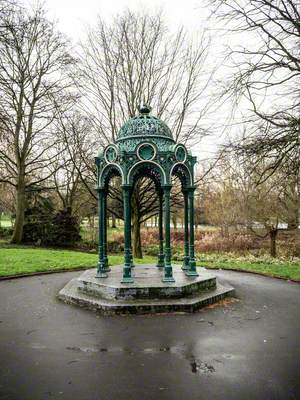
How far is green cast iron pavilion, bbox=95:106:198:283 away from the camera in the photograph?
8336 millimetres

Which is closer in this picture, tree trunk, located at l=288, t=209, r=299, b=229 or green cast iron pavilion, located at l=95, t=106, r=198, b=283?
green cast iron pavilion, located at l=95, t=106, r=198, b=283

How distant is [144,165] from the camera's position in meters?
8.55

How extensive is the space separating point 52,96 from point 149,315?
17946mm

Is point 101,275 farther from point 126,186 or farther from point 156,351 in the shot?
point 156,351

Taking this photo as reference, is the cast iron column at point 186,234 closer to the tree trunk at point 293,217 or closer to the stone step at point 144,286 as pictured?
the stone step at point 144,286

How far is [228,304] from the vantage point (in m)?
7.63

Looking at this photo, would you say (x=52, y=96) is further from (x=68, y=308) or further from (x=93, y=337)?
(x=93, y=337)

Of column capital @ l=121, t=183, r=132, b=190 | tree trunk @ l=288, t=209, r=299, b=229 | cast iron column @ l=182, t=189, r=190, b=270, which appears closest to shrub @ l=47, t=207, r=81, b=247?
tree trunk @ l=288, t=209, r=299, b=229

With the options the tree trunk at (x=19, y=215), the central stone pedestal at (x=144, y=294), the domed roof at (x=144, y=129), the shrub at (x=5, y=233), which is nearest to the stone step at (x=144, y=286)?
the central stone pedestal at (x=144, y=294)

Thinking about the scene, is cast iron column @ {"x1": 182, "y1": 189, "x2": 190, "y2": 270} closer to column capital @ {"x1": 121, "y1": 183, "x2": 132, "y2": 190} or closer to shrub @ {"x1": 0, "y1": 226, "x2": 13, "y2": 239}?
column capital @ {"x1": 121, "y1": 183, "x2": 132, "y2": 190}

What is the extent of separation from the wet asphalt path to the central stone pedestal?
1.01ft

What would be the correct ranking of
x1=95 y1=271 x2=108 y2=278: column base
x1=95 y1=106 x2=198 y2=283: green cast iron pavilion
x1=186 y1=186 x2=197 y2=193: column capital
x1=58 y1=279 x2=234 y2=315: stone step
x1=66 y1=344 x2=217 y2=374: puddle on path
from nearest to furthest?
x1=66 y1=344 x2=217 y2=374: puddle on path → x1=58 y1=279 x2=234 y2=315: stone step → x1=95 y1=106 x2=198 y2=283: green cast iron pavilion → x1=95 y1=271 x2=108 y2=278: column base → x1=186 y1=186 x2=197 y2=193: column capital

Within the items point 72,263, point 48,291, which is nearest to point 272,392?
point 48,291

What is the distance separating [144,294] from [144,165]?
10.4 feet
